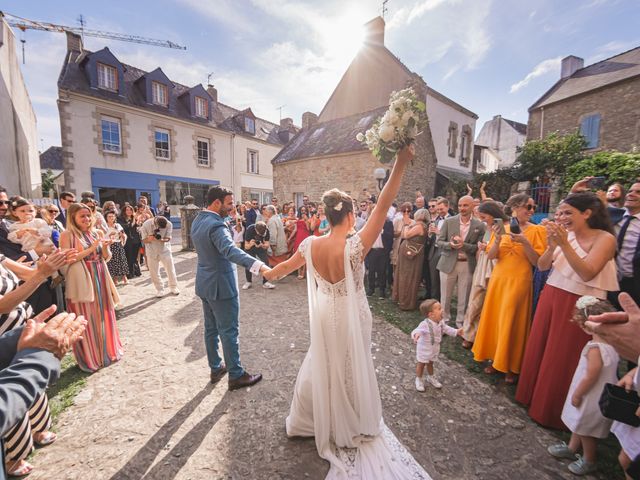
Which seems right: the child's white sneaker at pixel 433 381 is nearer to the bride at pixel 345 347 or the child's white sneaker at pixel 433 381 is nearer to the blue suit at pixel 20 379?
the bride at pixel 345 347

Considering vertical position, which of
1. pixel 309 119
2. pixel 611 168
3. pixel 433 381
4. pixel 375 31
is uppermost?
pixel 375 31

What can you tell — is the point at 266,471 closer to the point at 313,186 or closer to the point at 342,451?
the point at 342,451

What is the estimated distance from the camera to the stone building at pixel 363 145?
16281 mm

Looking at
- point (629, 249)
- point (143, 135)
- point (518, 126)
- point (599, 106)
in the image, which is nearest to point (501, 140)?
point (518, 126)

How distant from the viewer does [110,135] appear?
16.4 meters

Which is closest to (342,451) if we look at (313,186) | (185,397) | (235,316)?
(235,316)

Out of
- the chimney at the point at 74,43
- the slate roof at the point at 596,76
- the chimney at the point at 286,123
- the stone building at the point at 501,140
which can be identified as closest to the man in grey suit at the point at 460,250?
the slate roof at the point at 596,76

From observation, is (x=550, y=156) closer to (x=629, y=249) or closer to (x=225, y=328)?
(x=629, y=249)

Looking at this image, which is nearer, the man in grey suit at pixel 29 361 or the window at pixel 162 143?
→ the man in grey suit at pixel 29 361

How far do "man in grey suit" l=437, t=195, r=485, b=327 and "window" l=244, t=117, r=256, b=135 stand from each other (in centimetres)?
2321

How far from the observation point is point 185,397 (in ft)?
10.7

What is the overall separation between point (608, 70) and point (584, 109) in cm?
368

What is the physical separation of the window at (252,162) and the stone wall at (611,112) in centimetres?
2419

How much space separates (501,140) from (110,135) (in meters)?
38.7
